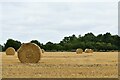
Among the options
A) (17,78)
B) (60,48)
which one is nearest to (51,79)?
(17,78)

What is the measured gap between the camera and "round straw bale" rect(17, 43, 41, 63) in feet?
65.7

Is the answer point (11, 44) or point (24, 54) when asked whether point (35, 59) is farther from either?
point (11, 44)

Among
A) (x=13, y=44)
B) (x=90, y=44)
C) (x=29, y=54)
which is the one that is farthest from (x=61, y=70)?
(x=90, y=44)

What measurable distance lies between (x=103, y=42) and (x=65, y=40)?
976 centimetres

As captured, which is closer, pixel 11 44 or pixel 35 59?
pixel 35 59

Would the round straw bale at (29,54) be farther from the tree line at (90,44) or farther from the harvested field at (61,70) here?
the tree line at (90,44)

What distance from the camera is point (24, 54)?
20312 millimetres

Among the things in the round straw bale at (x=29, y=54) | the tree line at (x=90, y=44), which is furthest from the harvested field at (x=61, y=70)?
the tree line at (x=90, y=44)

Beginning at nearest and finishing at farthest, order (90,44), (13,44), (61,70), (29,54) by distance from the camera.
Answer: (61,70), (29,54), (13,44), (90,44)

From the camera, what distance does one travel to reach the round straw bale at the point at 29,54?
65.7ft

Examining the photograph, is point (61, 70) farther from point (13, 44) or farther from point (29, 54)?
point (13, 44)

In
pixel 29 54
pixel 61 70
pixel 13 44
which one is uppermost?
pixel 13 44

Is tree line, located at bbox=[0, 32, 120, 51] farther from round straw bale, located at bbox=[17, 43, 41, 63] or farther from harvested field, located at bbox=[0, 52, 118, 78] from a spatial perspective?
harvested field, located at bbox=[0, 52, 118, 78]

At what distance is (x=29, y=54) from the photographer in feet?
66.8
